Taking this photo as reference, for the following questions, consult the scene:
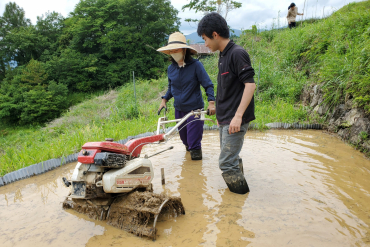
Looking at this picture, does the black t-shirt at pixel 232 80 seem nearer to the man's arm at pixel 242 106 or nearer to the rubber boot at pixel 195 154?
the man's arm at pixel 242 106

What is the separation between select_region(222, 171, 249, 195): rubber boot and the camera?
276 cm

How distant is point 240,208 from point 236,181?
306 millimetres

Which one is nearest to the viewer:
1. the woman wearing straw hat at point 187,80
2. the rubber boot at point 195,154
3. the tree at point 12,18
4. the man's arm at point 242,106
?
the man's arm at point 242,106

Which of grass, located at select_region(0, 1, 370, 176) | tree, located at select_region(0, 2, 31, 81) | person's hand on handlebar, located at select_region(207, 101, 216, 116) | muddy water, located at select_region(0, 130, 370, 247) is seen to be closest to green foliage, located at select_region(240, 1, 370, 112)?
grass, located at select_region(0, 1, 370, 176)

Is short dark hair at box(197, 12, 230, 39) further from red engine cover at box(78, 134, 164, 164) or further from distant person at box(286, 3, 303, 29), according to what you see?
distant person at box(286, 3, 303, 29)

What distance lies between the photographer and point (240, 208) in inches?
101

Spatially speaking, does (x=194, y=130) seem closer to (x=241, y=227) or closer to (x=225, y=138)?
(x=225, y=138)

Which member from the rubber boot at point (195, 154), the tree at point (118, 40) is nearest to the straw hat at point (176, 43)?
the rubber boot at point (195, 154)

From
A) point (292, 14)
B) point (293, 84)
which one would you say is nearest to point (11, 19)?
point (292, 14)

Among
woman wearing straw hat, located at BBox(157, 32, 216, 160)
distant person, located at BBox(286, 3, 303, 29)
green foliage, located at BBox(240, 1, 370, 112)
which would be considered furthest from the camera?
distant person, located at BBox(286, 3, 303, 29)

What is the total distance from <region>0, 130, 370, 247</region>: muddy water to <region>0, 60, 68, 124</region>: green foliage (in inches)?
893

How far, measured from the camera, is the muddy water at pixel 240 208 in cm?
212

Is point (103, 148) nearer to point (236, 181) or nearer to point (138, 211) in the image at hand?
point (138, 211)

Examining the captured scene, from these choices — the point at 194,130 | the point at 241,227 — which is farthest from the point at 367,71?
the point at 241,227
